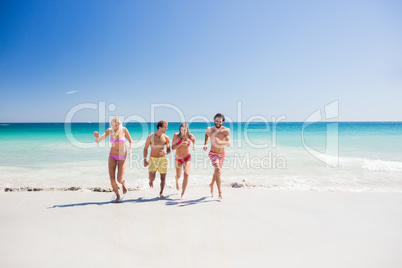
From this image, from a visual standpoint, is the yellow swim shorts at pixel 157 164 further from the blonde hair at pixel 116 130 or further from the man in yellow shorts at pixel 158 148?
the blonde hair at pixel 116 130

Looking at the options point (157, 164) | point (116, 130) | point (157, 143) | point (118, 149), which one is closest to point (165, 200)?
point (157, 164)

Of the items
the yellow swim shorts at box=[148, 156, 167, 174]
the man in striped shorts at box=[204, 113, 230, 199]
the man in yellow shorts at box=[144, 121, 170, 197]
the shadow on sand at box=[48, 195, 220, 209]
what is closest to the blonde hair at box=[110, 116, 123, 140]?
the man in yellow shorts at box=[144, 121, 170, 197]

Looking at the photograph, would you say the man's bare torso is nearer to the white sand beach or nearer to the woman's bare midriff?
the woman's bare midriff

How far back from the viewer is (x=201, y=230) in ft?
12.1

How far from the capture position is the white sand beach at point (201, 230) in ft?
9.47

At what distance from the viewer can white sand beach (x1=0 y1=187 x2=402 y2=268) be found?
289 cm

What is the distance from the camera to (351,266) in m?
2.76

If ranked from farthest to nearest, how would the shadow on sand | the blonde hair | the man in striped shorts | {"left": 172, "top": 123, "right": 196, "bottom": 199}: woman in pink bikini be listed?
1. the man in striped shorts
2. {"left": 172, "top": 123, "right": 196, "bottom": 199}: woman in pink bikini
3. the blonde hair
4. the shadow on sand

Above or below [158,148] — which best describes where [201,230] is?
below

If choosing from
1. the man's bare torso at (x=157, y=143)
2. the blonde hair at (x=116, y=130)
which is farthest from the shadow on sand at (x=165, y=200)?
the blonde hair at (x=116, y=130)

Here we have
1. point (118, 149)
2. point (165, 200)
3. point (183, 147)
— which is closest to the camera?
point (118, 149)

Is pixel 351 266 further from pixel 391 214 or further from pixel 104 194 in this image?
pixel 104 194

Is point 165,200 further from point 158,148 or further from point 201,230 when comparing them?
point 201,230

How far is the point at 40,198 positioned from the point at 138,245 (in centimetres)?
375
